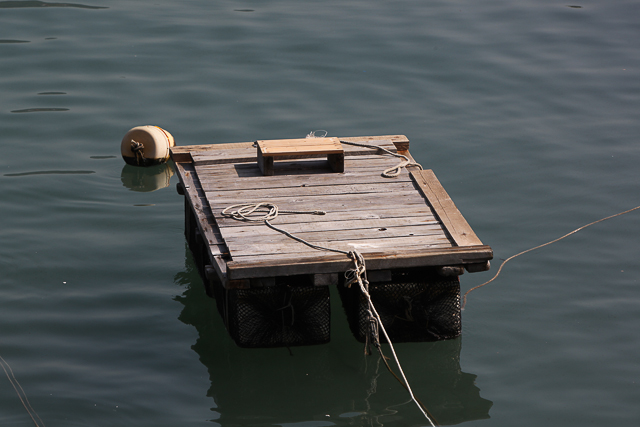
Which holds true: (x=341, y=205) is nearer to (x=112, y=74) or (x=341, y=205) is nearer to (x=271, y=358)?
(x=271, y=358)

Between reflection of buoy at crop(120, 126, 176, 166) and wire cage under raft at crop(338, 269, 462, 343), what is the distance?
4475 mm

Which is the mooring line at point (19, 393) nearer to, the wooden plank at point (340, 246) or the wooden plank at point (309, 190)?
the wooden plank at point (340, 246)

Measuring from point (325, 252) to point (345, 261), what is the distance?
0.82 feet

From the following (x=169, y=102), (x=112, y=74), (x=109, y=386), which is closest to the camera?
(x=109, y=386)

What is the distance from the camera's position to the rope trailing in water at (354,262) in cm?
660

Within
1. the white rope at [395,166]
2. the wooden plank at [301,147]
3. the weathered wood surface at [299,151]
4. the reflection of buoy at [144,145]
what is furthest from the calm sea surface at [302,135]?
the wooden plank at [301,147]

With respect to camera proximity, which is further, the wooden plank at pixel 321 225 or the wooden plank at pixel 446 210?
the wooden plank at pixel 321 225

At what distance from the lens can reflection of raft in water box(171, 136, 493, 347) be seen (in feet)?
22.1

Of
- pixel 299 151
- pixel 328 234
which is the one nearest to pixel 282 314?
pixel 328 234

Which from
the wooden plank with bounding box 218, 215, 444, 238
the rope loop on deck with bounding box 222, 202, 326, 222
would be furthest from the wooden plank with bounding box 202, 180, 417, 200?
the wooden plank with bounding box 218, 215, 444, 238

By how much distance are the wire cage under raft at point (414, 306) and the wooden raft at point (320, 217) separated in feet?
1.07

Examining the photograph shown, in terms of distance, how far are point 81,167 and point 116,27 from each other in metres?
5.44

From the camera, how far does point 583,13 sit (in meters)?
17.4

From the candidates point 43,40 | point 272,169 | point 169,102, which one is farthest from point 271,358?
point 43,40
